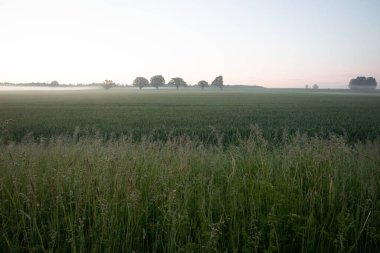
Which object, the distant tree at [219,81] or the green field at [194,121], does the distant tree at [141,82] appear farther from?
the green field at [194,121]

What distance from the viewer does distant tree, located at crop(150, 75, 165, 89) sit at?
622 ft

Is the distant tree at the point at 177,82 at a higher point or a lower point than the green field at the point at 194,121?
higher

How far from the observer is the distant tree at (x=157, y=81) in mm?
189500

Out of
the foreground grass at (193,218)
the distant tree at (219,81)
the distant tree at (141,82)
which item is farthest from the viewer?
the distant tree at (219,81)

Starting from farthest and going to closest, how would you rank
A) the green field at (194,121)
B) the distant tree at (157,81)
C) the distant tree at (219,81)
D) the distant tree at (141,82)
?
1. the distant tree at (219,81)
2. the distant tree at (157,81)
3. the distant tree at (141,82)
4. the green field at (194,121)

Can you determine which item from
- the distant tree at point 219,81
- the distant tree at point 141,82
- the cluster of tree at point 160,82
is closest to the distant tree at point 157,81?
the cluster of tree at point 160,82

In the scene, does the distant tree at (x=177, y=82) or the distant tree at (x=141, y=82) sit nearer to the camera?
the distant tree at (x=141, y=82)

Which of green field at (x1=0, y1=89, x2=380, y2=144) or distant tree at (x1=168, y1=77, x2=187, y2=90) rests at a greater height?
distant tree at (x1=168, y1=77, x2=187, y2=90)

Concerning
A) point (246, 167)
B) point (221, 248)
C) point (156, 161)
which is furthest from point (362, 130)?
point (221, 248)

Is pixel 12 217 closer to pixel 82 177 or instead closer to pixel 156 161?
pixel 82 177

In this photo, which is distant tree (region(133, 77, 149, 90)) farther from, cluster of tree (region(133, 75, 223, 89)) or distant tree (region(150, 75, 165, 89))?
distant tree (region(150, 75, 165, 89))

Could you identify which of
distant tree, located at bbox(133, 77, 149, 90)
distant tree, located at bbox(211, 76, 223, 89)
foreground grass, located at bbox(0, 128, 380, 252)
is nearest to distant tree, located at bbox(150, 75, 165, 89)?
distant tree, located at bbox(133, 77, 149, 90)

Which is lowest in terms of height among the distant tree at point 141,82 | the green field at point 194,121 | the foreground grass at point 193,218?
the green field at point 194,121

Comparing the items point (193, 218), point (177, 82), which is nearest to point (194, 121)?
point (193, 218)
